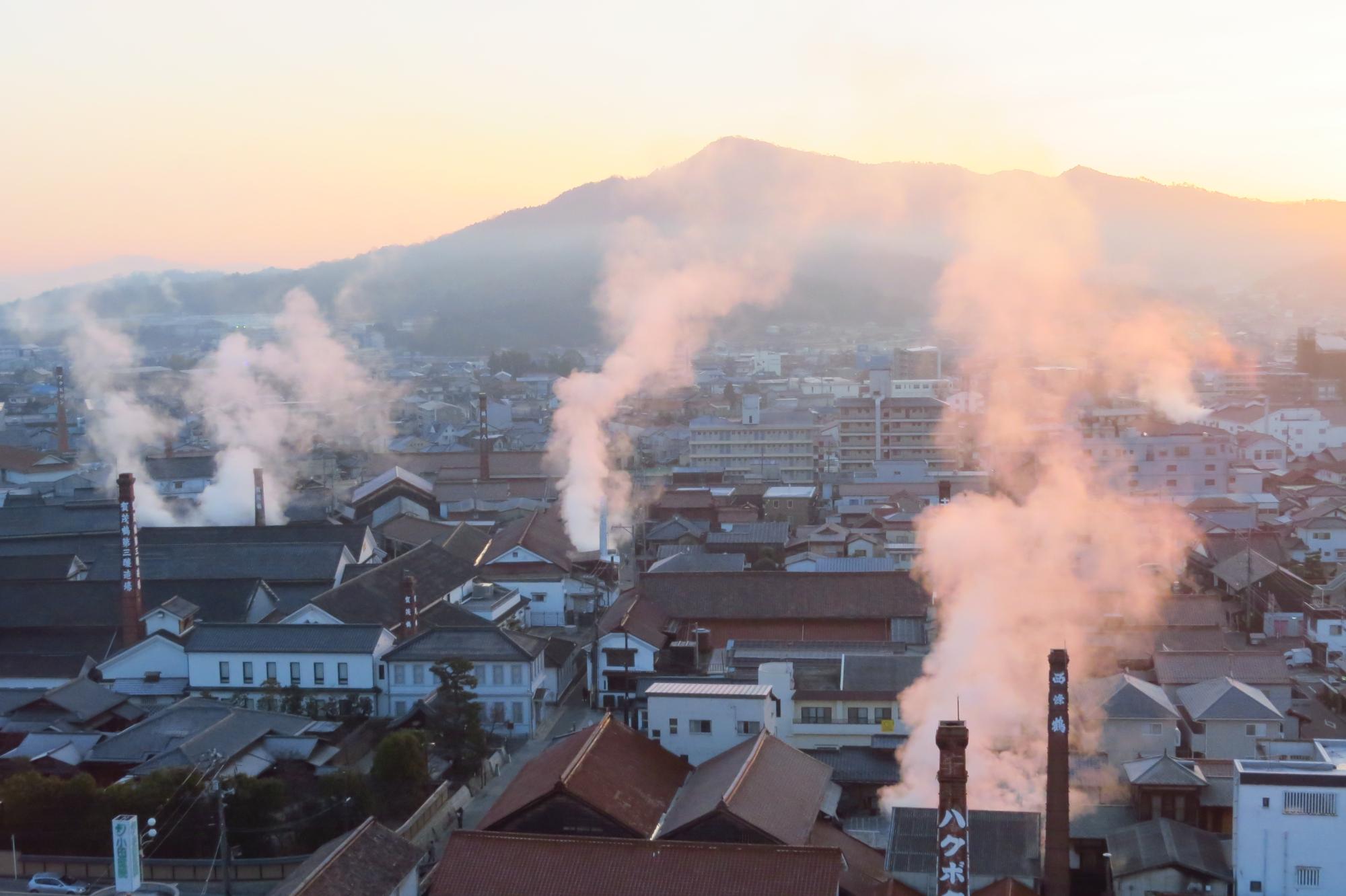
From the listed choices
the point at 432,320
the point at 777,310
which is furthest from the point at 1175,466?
the point at 432,320

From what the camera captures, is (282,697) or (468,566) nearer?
(282,697)

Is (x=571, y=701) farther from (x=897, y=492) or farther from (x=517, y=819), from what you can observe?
(x=897, y=492)

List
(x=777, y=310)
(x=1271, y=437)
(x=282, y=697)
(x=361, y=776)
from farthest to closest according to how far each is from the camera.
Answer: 1. (x=777, y=310)
2. (x=1271, y=437)
3. (x=282, y=697)
4. (x=361, y=776)

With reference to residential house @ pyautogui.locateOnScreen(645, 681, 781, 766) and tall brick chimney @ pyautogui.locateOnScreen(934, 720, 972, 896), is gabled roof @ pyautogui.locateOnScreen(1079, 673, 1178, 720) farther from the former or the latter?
tall brick chimney @ pyautogui.locateOnScreen(934, 720, 972, 896)

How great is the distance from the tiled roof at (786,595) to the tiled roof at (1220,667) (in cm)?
330

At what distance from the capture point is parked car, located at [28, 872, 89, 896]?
10672 mm

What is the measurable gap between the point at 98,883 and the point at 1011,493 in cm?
1815

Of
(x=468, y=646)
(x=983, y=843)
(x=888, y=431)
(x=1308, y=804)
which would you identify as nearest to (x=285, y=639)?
(x=468, y=646)

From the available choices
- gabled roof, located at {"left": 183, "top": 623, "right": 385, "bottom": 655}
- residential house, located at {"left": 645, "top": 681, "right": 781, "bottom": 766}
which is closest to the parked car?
gabled roof, located at {"left": 183, "top": 623, "right": 385, "bottom": 655}

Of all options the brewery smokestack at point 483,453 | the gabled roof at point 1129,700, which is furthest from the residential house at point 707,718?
the brewery smokestack at point 483,453

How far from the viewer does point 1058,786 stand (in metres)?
9.61

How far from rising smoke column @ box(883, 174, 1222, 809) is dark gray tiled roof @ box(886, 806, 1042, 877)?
0.72m

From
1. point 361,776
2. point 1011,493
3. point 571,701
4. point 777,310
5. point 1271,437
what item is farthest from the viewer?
point 777,310

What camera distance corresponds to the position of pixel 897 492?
26453 millimetres
